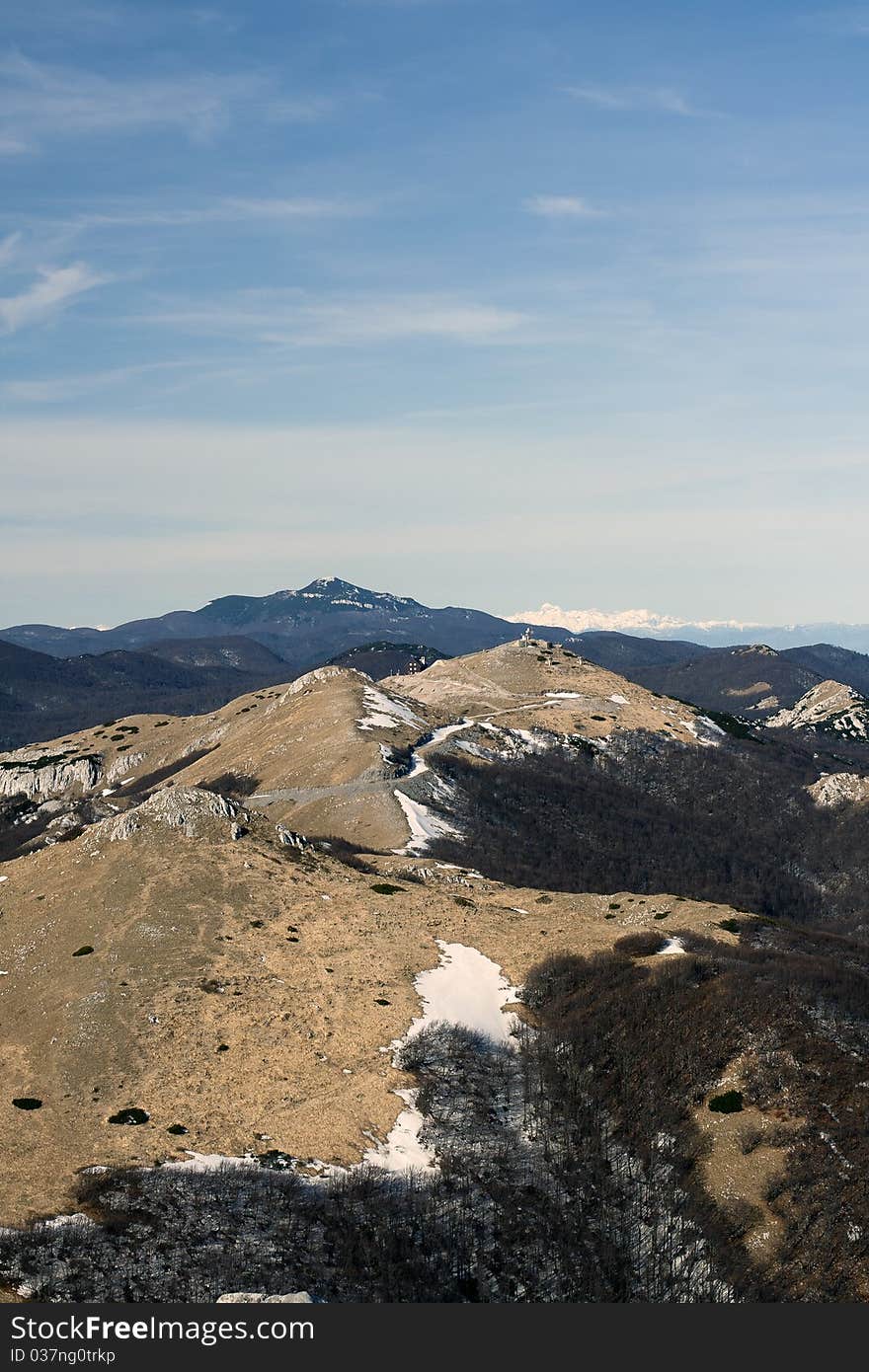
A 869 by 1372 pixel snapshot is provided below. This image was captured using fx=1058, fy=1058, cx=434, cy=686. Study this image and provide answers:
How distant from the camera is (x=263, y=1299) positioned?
43625mm

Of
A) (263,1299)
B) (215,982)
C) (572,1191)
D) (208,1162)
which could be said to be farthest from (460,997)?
(263,1299)

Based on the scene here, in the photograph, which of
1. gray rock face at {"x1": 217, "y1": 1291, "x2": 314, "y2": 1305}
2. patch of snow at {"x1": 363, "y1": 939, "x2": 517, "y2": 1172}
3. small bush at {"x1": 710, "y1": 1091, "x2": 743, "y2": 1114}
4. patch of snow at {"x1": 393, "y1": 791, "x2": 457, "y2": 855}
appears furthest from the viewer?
patch of snow at {"x1": 393, "y1": 791, "x2": 457, "y2": 855}

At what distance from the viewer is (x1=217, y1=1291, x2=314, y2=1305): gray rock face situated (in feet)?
136

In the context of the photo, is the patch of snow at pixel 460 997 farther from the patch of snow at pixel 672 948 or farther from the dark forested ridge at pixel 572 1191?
the patch of snow at pixel 672 948

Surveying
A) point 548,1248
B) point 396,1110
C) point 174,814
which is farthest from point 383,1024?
point 174,814

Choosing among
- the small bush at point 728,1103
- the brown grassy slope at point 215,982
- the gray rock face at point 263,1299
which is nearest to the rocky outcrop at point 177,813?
the brown grassy slope at point 215,982

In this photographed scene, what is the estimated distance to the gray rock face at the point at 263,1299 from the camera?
41.5 meters

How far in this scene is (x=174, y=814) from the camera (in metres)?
106

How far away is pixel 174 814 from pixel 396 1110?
47276 millimetres

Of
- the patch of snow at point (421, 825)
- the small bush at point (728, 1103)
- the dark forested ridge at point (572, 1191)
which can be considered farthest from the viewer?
the patch of snow at point (421, 825)

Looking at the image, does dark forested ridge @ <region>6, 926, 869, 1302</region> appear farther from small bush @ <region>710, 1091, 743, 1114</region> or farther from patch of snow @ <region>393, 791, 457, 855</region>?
patch of snow @ <region>393, 791, 457, 855</region>

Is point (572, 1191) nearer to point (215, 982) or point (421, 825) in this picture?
point (215, 982)

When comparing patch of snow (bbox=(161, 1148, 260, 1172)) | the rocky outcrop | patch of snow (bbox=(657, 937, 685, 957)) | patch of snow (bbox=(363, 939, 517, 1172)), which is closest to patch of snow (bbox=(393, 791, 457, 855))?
the rocky outcrop

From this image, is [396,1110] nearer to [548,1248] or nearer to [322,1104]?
[322,1104]
